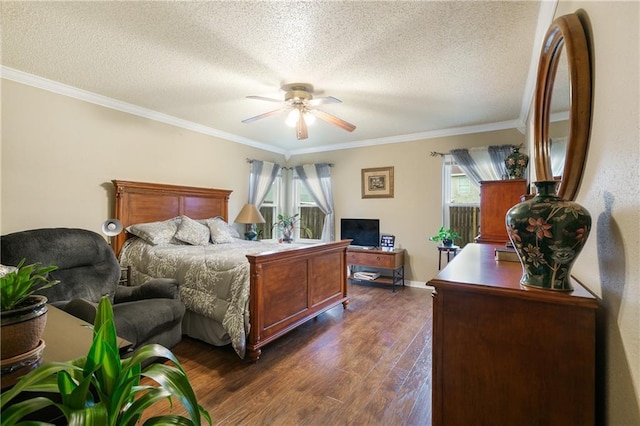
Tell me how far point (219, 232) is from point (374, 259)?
2.41 m

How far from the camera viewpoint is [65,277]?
7.84ft

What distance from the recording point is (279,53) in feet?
7.54

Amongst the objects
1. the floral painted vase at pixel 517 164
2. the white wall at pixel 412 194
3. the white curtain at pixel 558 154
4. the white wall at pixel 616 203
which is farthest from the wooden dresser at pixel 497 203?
the white wall at pixel 616 203

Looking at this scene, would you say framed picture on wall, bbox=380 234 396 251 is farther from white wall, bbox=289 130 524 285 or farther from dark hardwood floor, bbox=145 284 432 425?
dark hardwood floor, bbox=145 284 432 425

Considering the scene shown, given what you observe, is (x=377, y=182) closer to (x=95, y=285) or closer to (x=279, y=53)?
(x=279, y=53)

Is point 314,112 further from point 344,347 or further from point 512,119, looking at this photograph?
point 512,119

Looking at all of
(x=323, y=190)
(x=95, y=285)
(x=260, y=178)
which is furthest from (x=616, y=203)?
Answer: (x=260, y=178)

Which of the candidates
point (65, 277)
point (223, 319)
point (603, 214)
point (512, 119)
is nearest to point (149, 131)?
point (65, 277)

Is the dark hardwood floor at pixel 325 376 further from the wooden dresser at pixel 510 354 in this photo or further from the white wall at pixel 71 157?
the white wall at pixel 71 157

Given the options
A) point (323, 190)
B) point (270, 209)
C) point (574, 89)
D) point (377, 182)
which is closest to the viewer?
point (574, 89)

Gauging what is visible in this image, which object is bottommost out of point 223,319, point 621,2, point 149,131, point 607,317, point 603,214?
point 223,319

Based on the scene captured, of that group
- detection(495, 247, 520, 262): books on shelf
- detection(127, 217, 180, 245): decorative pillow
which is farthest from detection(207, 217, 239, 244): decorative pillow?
detection(495, 247, 520, 262): books on shelf

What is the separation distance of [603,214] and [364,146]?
14.7ft

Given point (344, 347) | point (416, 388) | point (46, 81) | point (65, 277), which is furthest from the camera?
point (46, 81)
